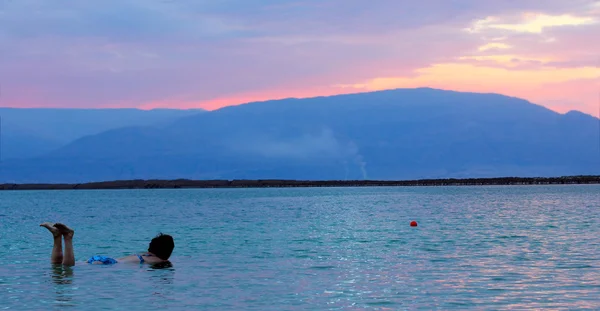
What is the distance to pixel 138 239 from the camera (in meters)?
56.7

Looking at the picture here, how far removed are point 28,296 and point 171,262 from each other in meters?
10.5

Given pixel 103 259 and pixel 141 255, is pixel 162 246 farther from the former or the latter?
pixel 103 259

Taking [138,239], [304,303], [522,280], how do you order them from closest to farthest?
1. [304,303]
2. [522,280]
3. [138,239]

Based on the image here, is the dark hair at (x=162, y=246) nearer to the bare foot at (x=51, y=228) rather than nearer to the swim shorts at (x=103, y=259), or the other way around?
the swim shorts at (x=103, y=259)

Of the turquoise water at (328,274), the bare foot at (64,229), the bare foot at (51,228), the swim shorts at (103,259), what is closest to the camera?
the turquoise water at (328,274)

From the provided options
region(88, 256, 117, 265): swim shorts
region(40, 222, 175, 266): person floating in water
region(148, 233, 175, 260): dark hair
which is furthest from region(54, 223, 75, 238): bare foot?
region(148, 233, 175, 260): dark hair

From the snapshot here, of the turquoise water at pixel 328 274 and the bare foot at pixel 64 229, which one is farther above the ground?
the bare foot at pixel 64 229

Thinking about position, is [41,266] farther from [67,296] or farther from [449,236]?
[449,236]

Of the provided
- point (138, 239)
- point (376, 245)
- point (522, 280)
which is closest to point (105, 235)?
point (138, 239)

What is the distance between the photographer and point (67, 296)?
2664 cm

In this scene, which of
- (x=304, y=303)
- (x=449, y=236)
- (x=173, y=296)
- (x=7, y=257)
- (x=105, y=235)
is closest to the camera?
(x=304, y=303)

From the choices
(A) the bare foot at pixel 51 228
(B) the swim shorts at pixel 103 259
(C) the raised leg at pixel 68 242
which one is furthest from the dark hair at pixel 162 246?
(A) the bare foot at pixel 51 228

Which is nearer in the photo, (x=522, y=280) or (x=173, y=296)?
(x=173, y=296)

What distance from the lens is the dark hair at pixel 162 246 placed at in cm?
3281
